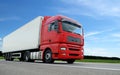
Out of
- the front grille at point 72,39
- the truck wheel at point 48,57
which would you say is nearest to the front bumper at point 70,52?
the front grille at point 72,39

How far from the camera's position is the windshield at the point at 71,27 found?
13898 millimetres

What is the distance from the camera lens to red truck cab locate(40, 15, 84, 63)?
1348 centimetres

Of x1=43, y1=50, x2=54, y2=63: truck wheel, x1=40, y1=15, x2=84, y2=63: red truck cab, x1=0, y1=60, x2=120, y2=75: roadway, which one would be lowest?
x1=0, y1=60, x2=120, y2=75: roadway

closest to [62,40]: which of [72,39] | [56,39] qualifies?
[56,39]

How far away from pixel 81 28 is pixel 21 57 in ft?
26.3

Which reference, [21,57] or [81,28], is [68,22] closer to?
[81,28]

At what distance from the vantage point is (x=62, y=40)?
1348 cm

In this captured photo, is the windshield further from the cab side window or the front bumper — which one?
the front bumper

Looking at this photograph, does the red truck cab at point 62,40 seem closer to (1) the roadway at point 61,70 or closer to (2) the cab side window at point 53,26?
(2) the cab side window at point 53,26

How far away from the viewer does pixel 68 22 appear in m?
14.4

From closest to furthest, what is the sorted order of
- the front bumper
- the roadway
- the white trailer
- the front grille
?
the roadway
the front bumper
the front grille
the white trailer

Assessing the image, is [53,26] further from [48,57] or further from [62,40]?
[48,57]

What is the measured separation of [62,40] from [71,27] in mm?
1361

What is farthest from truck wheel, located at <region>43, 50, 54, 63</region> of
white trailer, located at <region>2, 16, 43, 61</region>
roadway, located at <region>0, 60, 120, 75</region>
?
roadway, located at <region>0, 60, 120, 75</region>
